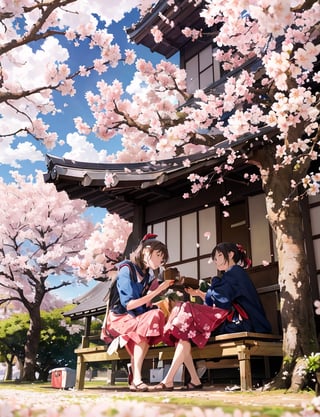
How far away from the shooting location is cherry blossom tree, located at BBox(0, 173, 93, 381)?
61.8 ft

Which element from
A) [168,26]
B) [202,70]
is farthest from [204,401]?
[168,26]

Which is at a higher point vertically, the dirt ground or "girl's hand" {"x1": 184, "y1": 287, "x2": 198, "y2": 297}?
"girl's hand" {"x1": 184, "y1": 287, "x2": 198, "y2": 297}

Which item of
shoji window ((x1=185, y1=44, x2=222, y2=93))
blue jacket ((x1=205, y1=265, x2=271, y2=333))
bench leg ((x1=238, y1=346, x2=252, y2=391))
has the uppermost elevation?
shoji window ((x1=185, y1=44, x2=222, y2=93))

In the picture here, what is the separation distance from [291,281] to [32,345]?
1434cm

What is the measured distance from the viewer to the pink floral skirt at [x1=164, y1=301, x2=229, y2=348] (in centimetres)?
496

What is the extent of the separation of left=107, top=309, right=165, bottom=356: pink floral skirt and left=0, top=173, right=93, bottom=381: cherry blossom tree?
13516 mm

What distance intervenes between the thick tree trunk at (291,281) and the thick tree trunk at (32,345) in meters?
14.0

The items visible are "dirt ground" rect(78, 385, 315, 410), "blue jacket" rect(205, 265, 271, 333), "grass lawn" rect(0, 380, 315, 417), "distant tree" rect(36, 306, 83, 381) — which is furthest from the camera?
"distant tree" rect(36, 306, 83, 381)

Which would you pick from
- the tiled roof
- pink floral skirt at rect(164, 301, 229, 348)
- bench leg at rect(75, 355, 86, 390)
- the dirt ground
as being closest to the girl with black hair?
pink floral skirt at rect(164, 301, 229, 348)

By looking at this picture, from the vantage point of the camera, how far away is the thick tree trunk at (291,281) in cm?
495

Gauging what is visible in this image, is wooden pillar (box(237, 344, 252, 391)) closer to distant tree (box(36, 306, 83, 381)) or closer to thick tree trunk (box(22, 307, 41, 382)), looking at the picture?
thick tree trunk (box(22, 307, 41, 382))

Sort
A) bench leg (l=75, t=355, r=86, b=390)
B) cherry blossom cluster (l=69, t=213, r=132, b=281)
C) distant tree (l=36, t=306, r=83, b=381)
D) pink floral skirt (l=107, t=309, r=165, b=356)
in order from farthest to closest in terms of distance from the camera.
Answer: distant tree (l=36, t=306, r=83, b=381), cherry blossom cluster (l=69, t=213, r=132, b=281), bench leg (l=75, t=355, r=86, b=390), pink floral skirt (l=107, t=309, r=165, b=356)

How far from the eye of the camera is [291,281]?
5379mm

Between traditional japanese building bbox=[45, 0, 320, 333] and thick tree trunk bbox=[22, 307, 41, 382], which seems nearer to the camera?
traditional japanese building bbox=[45, 0, 320, 333]
